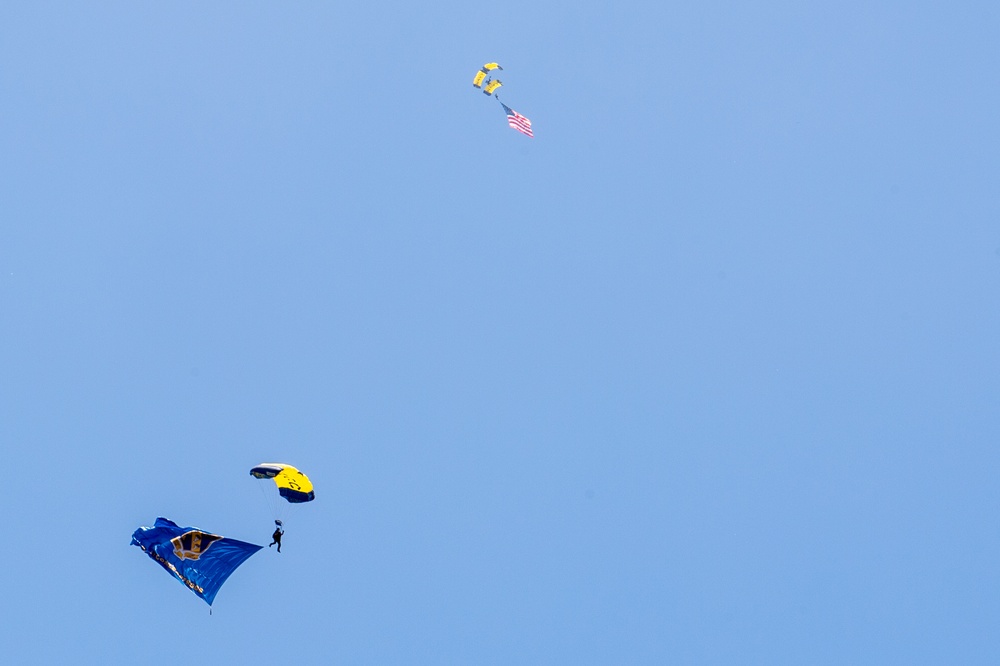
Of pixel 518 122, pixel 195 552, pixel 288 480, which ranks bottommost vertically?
pixel 195 552

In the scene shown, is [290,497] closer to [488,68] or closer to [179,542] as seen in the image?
[179,542]

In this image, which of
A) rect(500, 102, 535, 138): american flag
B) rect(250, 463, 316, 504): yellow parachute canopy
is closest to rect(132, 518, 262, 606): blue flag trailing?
rect(250, 463, 316, 504): yellow parachute canopy

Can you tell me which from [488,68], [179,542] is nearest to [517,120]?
[488,68]

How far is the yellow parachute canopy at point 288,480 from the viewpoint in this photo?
50.8 metres

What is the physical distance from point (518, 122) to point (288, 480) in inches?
1066

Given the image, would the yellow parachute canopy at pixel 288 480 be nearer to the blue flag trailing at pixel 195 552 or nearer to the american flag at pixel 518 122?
the blue flag trailing at pixel 195 552

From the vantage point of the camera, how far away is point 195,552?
49531 millimetres

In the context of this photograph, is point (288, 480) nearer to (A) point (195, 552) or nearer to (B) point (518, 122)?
(A) point (195, 552)

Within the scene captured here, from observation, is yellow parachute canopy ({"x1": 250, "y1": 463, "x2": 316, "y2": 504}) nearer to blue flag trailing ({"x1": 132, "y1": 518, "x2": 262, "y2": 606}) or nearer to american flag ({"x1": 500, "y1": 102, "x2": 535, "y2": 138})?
blue flag trailing ({"x1": 132, "y1": 518, "x2": 262, "y2": 606})

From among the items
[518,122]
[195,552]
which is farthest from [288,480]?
[518,122]

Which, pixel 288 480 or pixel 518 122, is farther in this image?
pixel 518 122

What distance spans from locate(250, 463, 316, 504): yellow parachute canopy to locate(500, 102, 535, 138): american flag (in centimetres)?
2612

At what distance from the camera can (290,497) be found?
51.2 metres

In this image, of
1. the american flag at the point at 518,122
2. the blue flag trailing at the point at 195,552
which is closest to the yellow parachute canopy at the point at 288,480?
the blue flag trailing at the point at 195,552
